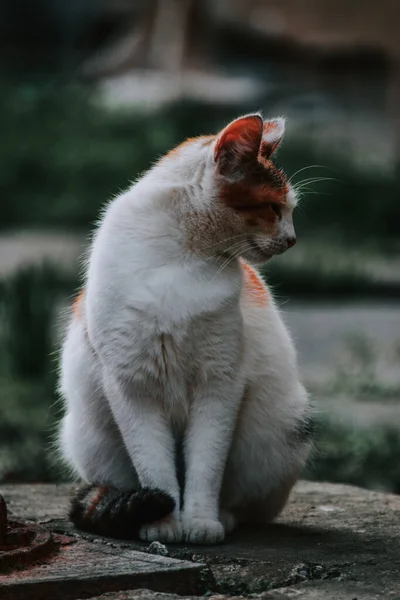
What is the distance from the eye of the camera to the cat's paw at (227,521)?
125 inches

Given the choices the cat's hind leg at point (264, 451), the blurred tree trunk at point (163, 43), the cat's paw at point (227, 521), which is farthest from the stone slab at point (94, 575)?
the blurred tree trunk at point (163, 43)

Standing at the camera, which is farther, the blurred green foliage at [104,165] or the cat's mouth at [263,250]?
the blurred green foliage at [104,165]

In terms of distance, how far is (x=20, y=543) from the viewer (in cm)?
270

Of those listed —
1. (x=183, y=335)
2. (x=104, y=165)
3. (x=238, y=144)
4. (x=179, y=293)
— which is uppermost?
(x=104, y=165)

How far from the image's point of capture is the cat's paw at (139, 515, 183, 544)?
2.97 meters

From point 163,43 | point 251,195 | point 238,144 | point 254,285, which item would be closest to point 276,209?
point 251,195

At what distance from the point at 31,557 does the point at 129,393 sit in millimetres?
581

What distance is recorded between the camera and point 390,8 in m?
12.2

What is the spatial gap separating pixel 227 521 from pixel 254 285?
2.37ft

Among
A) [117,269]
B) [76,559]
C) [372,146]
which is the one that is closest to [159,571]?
[76,559]

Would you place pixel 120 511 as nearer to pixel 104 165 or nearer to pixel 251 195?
pixel 251 195

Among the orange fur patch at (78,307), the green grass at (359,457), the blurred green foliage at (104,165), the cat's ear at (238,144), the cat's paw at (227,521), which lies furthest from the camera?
the blurred green foliage at (104,165)

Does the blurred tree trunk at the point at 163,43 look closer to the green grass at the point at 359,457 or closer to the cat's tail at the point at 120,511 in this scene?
the green grass at the point at 359,457

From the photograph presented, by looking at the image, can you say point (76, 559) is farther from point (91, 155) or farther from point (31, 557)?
point (91, 155)
